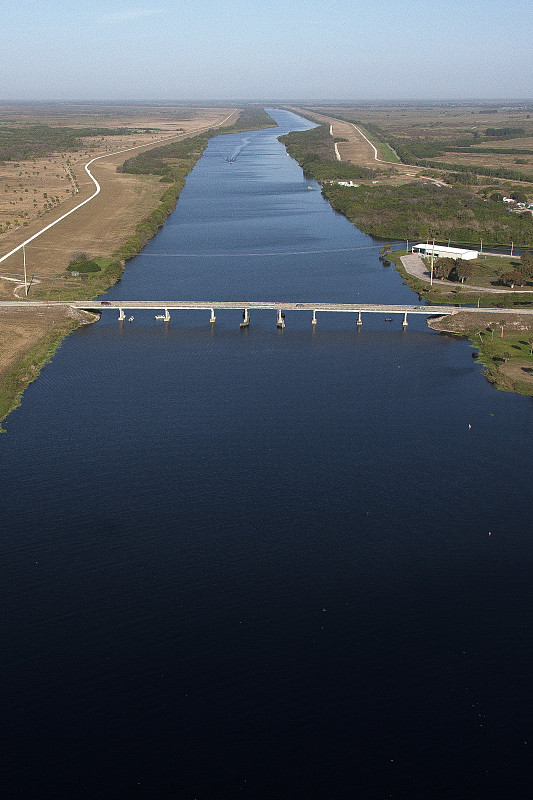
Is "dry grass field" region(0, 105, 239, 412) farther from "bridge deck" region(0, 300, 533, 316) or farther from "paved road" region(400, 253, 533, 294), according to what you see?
"paved road" region(400, 253, 533, 294)

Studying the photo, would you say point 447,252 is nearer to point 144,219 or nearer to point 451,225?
point 451,225

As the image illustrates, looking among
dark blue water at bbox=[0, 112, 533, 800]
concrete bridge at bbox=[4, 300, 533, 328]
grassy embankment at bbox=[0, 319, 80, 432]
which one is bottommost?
dark blue water at bbox=[0, 112, 533, 800]

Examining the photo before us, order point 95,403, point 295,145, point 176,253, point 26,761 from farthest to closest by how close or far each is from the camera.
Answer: point 295,145 → point 176,253 → point 95,403 → point 26,761

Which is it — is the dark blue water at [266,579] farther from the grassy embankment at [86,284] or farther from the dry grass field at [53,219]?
the dry grass field at [53,219]

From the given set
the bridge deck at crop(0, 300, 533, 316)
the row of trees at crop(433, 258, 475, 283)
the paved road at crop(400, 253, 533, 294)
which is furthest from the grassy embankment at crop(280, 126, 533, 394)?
the bridge deck at crop(0, 300, 533, 316)

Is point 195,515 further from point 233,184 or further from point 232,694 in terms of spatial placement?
point 233,184

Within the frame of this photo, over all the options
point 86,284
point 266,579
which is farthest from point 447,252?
point 266,579

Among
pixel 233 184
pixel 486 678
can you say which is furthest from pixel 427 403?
pixel 233 184

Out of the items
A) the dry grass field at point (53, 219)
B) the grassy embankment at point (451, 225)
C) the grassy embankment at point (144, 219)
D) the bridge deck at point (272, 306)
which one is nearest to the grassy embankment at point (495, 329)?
the grassy embankment at point (451, 225)
